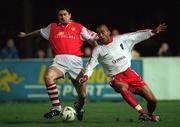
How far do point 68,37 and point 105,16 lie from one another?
15862 mm

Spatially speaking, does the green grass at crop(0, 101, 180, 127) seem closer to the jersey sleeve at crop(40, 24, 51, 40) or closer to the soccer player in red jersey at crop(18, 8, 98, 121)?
the soccer player in red jersey at crop(18, 8, 98, 121)

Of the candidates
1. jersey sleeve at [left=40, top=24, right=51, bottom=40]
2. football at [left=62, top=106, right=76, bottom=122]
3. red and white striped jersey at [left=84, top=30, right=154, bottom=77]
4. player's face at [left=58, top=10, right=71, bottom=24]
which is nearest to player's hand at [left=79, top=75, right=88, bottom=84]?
red and white striped jersey at [left=84, top=30, right=154, bottom=77]

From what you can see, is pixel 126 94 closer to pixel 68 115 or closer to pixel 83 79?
pixel 83 79

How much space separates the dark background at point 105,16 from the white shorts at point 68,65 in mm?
13714

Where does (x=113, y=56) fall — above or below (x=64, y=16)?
below

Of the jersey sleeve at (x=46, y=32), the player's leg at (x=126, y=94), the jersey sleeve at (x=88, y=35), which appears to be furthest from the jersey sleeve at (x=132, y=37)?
the jersey sleeve at (x=46, y=32)

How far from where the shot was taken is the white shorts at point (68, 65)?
17.3 meters

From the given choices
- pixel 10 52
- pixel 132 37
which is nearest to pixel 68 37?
pixel 132 37

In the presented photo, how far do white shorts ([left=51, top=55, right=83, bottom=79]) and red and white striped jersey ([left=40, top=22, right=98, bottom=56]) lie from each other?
0.11m

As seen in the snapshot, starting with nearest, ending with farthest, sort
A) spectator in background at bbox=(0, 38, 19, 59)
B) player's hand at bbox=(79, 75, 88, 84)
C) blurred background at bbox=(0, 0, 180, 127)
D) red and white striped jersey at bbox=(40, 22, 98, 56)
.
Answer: player's hand at bbox=(79, 75, 88, 84)
red and white striped jersey at bbox=(40, 22, 98, 56)
blurred background at bbox=(0, 0, 180, 127)
spectator in background at bbox=(0, 38, 19, 59)

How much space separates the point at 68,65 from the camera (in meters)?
17.3

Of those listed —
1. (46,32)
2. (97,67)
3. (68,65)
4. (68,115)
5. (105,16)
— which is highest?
(105,16)

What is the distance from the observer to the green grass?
53.2ft

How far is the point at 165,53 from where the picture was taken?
89.0 feet
